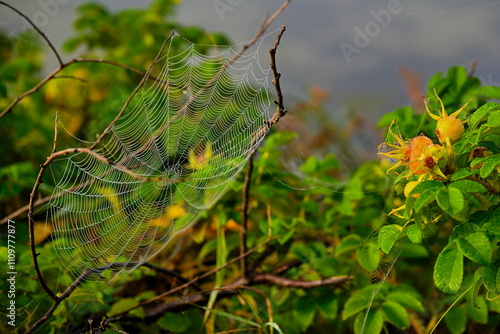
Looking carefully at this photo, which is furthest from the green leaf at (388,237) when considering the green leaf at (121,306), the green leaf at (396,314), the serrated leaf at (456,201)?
the green leaf at (121,306)

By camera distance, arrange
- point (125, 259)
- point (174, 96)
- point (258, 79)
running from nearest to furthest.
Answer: point (258, 79) → point (125, 259) → point (174, 96)

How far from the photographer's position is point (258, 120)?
4.34ft

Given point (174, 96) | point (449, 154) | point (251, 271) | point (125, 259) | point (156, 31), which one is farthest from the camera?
point (156, 31)

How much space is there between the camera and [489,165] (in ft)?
2.78

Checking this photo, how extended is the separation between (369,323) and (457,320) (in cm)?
26

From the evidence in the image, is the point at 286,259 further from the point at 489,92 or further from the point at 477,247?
the point at 477,247

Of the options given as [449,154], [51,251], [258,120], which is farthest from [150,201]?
[449,154]

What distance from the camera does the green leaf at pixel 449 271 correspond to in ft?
2.85

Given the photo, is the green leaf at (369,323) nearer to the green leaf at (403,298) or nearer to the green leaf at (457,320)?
the green leaf at (403,298)

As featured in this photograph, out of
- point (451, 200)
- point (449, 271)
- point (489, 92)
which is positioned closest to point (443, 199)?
point (451, 200)

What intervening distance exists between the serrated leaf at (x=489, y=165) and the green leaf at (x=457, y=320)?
67 cm

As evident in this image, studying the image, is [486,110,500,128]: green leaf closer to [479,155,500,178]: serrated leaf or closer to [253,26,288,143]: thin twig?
[479,155,500,178]: serrated leaf

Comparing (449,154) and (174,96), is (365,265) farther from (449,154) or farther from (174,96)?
(174,96)

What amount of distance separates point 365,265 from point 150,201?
25.4 inches
